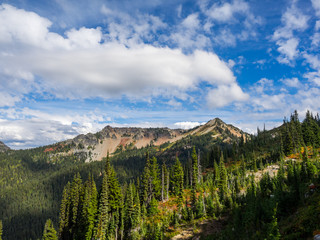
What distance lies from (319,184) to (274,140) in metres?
127

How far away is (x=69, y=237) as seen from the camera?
60.5 metres

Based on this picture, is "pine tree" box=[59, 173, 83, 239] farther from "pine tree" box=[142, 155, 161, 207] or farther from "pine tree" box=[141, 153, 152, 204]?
"pine tree" box=[142, 155, 161, 207]

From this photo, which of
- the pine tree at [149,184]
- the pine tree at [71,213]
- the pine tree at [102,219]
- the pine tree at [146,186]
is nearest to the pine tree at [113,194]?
the pine tree at [102,219]

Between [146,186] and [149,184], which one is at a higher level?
[149,184]

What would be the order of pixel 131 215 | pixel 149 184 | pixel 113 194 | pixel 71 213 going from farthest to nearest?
pixel 149 184 → pixel 71 213 → pixel 131 215 → pixel 113 194

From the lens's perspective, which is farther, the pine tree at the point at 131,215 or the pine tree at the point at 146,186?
the pine tree at the point at 146,186

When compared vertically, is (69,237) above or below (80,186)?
below

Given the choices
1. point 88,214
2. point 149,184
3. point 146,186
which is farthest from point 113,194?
point 149,184

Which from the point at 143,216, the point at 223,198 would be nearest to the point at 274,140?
the point at 223,198

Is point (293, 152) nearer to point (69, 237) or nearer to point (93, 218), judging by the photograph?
point (93, 218)

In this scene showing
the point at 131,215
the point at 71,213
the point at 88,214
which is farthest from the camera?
the point at 71,213

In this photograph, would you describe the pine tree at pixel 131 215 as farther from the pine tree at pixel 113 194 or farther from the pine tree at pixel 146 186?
the pine tree at pixel 146 186

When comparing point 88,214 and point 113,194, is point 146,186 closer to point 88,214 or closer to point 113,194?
point 113,194

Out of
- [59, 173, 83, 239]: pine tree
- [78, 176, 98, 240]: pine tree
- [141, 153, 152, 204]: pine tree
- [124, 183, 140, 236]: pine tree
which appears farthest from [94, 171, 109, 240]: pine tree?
[141, 153, 152, 204]: pine tree
